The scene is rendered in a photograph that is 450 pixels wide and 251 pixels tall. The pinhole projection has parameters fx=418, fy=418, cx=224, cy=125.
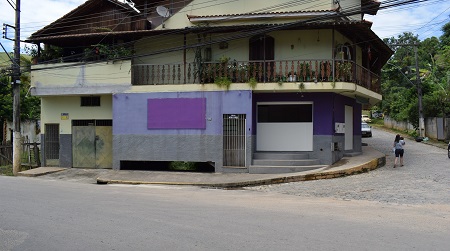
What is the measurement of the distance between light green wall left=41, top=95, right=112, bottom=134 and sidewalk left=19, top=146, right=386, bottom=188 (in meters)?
2.54

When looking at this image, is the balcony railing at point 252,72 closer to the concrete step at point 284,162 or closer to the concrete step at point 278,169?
the concrete step at point 284,162

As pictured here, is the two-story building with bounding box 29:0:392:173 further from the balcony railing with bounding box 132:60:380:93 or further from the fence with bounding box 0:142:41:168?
the fence with bounding box 0:142:41:168

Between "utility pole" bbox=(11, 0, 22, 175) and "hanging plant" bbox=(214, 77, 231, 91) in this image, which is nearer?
"hanging plant" bbox=(214, 77, 231, 91)

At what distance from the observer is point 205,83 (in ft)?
56.4

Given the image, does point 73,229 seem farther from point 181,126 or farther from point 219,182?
point 181,126

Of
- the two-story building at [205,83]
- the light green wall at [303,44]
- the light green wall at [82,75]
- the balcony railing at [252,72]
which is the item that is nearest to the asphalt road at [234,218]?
the two-story building at [205,83]

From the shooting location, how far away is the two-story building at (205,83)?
1672cm

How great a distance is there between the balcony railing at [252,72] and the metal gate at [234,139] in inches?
62.6

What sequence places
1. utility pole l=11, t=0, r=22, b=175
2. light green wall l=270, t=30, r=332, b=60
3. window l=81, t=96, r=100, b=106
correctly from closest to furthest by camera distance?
light green wall l=270, t=30, r=332, b=60 → utility pole l=11, t=0, r=22, b=175 → window l=81, t=96, r=100, b=106

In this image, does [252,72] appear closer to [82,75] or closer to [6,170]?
[82,75]

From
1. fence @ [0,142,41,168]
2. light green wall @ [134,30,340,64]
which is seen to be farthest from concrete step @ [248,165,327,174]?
fence @ [0,142,41,168]

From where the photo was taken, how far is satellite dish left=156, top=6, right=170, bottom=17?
18.5m

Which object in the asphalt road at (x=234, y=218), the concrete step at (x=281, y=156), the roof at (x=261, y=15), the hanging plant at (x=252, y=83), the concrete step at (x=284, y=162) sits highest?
the roof at (x=261, y=15)

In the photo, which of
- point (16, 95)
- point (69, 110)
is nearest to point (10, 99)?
point (16, 95)
